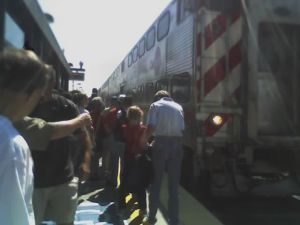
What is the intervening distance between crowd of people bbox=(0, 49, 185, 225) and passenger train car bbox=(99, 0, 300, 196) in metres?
1.09

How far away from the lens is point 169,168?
582 centimetres

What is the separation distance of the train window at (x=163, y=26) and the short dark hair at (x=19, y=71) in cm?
853

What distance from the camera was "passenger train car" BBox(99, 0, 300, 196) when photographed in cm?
710

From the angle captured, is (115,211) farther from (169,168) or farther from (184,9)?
(184,9)

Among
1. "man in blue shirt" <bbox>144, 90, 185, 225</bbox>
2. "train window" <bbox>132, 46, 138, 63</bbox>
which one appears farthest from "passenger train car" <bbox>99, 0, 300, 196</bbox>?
"train window" <bbox>132, 46, 138, 63</bbox>

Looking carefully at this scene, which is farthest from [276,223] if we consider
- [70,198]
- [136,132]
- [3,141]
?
[3,141]

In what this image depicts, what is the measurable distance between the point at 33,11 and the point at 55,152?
104 inches

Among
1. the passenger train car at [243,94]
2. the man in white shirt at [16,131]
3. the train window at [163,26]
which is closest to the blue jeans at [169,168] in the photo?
the passenger train car at [243,94]

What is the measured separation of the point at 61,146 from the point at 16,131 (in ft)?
6.69

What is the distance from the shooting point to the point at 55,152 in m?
3.62

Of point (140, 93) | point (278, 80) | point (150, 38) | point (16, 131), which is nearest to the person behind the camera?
point (16, 131)

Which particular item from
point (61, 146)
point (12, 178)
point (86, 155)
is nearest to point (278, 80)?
point (86, 155)

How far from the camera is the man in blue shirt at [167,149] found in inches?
228

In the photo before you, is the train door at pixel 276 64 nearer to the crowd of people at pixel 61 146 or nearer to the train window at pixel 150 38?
the crowd of people at pixel 61 146
